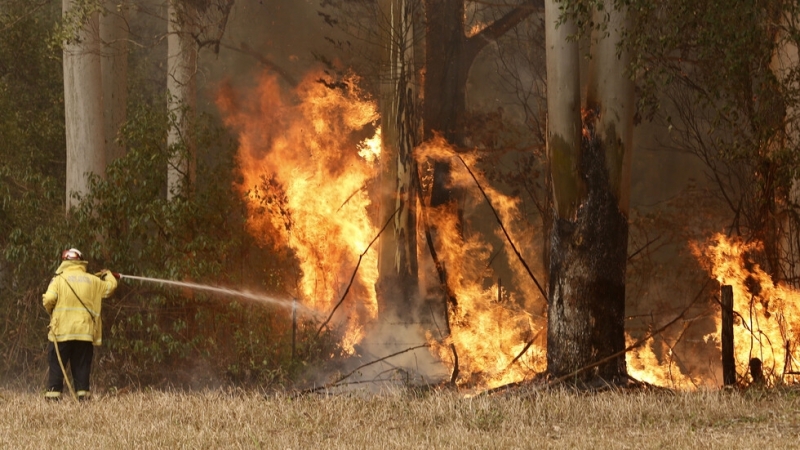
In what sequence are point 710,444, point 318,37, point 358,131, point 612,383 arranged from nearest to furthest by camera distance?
point 710,444 → point 612,383 → point 358,131 → point 318,37

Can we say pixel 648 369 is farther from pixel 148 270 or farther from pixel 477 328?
pixel 148 270

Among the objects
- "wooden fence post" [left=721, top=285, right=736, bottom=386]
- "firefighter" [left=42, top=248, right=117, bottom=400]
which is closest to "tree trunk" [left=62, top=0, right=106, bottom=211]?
"firefighter" [left=42, top=248, right=117, bottom=400]

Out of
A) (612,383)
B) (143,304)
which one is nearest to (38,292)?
(143,304)

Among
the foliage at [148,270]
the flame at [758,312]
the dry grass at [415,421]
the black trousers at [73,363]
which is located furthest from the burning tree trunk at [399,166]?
the dry grass at [415,421]

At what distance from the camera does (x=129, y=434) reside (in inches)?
339

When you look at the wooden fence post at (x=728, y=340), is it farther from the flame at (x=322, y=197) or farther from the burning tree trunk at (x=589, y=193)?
the flame at (x=322, y=197)

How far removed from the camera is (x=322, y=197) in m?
18.2

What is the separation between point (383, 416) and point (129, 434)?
2.26 m

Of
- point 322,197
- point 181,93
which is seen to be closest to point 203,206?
point 181,93

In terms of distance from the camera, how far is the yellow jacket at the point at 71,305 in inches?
479

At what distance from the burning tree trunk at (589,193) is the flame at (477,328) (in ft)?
3.46

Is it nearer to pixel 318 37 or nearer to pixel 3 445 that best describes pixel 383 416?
pixel 3 445

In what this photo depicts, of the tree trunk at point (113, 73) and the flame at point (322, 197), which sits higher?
the tree trunk at point (113, 73)

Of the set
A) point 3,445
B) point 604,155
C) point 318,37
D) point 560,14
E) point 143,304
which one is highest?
point 318,37
